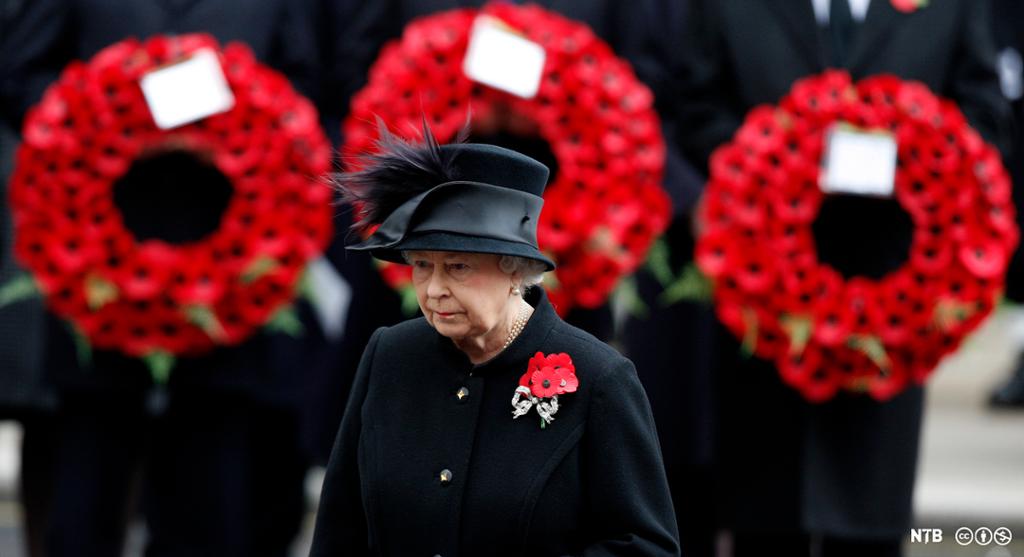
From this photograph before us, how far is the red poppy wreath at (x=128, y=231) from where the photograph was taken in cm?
541

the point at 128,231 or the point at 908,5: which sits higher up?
the point at 908,5

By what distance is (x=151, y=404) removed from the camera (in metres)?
5.81

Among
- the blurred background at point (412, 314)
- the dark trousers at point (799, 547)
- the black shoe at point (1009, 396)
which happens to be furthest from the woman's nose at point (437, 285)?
the black shoe at point (1009, 396)

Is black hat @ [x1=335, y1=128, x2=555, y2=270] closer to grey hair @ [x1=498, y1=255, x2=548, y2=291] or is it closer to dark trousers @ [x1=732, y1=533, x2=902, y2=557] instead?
grey hair @ [x1=498, y1=255, x2=548, y2=291]

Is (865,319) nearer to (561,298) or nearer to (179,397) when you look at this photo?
(561,298)

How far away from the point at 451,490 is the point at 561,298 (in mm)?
2100

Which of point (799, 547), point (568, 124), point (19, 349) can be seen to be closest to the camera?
point (568, 124)

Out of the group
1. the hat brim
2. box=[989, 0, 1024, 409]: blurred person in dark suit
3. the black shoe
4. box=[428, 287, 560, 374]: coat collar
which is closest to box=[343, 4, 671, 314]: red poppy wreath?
box=[989, 0, 1024, 409]: blurred person in dark suit

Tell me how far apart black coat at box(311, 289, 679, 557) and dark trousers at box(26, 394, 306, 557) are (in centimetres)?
248

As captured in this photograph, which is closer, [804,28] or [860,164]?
[860,164]

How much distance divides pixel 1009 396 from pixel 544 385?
8061mm

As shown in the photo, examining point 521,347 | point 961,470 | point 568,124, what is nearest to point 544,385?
point 521,347

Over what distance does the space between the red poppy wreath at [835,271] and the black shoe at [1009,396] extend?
5639 millimetres

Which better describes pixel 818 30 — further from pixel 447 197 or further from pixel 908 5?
pixel 447 197
